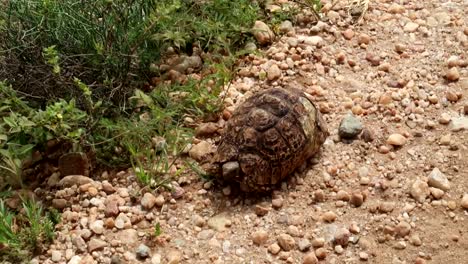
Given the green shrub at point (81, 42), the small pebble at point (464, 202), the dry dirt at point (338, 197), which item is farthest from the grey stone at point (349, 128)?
the green shrub at point (81, 42)

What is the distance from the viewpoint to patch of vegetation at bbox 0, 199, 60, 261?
259 centimetres

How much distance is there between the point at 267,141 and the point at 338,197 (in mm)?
385

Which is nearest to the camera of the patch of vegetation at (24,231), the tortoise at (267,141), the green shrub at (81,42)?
the patch of vegetation at (24,231)

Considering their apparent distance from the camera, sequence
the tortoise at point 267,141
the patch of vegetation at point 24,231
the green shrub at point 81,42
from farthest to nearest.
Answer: the green shrub at point 81,42 → the tortoise at point 267,141 → the patch of vegetation at point 24,231

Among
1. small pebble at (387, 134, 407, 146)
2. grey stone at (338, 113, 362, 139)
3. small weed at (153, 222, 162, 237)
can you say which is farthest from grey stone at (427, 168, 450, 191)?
small weed at (153, 222, 162, 237)

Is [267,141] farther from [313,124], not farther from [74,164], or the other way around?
[74,164]

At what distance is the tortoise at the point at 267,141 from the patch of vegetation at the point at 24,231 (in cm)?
73

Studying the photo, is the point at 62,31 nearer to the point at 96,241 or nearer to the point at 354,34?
the point at 96,241

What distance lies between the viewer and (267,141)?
2742 mm

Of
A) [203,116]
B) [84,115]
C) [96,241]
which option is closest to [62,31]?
[84,115]

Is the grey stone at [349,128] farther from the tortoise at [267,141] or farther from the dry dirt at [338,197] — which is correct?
the tortoise at [267,141]

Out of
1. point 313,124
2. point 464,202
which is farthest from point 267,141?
point 464,202

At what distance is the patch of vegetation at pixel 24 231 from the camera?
2590 millimetres

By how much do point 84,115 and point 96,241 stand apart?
55 cm
